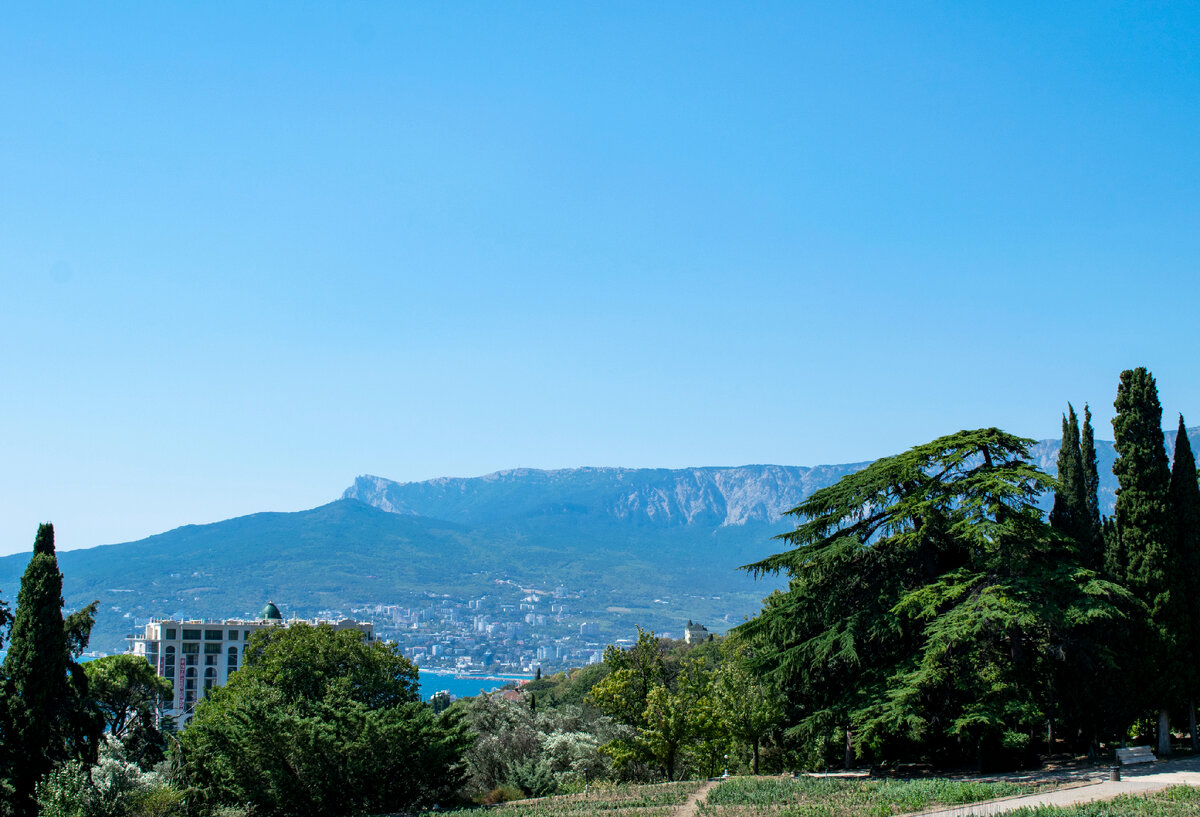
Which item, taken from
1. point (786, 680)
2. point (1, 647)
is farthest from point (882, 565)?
point (1, 647)

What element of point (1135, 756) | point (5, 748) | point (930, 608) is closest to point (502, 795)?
point (5, 748)

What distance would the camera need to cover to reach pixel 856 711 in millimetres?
25781

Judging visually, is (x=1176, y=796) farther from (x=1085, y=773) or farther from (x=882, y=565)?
(x=882, y=565)

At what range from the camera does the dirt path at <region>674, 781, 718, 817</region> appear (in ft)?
73.0

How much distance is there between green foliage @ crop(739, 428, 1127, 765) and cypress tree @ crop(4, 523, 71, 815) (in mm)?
21450

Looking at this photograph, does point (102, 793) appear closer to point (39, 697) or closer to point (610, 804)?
point (39, 697)

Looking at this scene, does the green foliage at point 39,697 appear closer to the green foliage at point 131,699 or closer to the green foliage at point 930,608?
the green foliage at point 131,699

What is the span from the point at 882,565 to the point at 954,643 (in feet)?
13.6

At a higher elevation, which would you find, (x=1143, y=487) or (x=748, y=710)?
(x=1143, y=487)

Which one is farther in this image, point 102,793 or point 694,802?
point 694,802

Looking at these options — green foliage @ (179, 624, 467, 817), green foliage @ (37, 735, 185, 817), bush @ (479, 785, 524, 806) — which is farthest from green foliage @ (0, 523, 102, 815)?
bush @ (479, 785, 524, 806)

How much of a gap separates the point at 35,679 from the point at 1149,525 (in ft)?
110

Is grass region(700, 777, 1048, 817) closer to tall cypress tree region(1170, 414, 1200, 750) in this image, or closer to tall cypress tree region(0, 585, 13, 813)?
tall cypress tree region(1170, 414, 1200, 750)

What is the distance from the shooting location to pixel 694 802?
24266 millimetres
